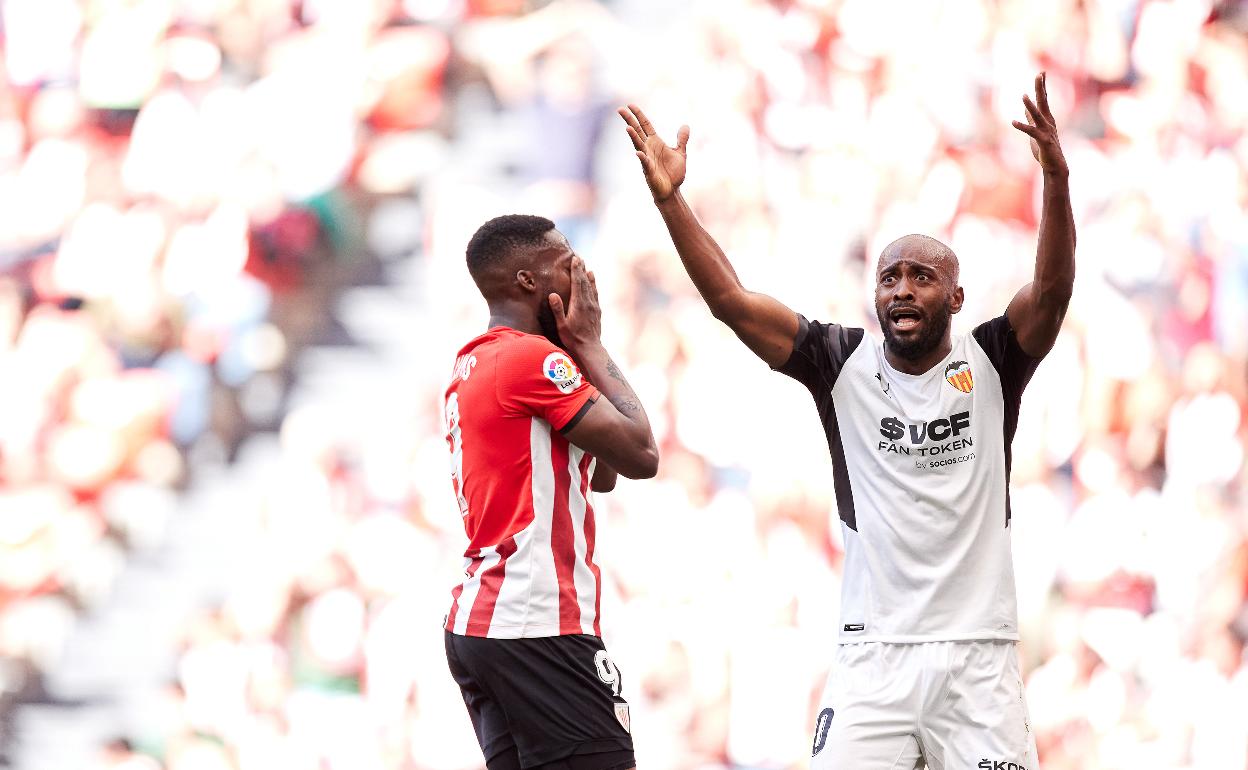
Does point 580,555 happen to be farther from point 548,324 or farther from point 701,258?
point 701,258

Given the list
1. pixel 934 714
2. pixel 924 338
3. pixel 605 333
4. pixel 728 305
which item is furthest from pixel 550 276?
pixel 605 333

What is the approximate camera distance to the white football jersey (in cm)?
245

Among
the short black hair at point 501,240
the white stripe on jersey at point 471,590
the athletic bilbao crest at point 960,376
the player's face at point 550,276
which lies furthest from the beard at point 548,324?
the athletic bilbao crest at point 960,376

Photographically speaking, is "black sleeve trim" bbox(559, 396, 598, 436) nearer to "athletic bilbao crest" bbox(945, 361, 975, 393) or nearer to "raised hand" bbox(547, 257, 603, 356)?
"raised hand" bbox(547, 257, 603, 356)

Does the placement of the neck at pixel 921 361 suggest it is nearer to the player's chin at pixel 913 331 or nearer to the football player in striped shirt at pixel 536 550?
the player's chin at pixel 913 331

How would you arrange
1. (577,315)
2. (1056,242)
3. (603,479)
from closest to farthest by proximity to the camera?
(1056,242)
(577,315)
(603,479)

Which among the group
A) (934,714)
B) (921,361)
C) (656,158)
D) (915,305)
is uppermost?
(656,158)

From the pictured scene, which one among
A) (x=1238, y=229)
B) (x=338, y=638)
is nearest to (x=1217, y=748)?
(x=1238, y=229)

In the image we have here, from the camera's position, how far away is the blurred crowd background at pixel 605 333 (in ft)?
12.9

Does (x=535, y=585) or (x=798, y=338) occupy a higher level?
(x=798, y=338)

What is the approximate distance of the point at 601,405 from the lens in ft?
7.90

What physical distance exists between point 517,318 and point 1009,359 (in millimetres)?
926

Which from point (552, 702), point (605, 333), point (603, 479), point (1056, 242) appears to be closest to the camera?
point (552, 702)

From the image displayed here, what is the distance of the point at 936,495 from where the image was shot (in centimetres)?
246
